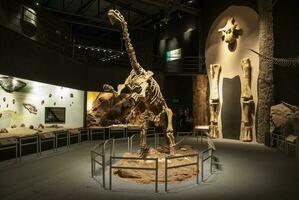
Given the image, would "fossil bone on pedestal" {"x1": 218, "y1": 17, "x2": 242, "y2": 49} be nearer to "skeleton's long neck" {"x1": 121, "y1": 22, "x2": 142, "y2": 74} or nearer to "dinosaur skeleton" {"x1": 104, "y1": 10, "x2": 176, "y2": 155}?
"dinosaur skeleton" {"x1": 104, "y1": 10, "x2": 176, "y2": 155}

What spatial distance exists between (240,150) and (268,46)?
14.3 ft

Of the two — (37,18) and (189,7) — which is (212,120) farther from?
(37,18)

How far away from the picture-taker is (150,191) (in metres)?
5.21

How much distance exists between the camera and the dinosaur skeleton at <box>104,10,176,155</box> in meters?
6.93

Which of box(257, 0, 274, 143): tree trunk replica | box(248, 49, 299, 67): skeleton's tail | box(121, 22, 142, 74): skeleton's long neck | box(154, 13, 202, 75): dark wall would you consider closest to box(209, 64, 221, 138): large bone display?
box(154, 13, 202, 75): dark wall

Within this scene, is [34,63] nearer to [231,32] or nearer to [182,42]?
[231,32]

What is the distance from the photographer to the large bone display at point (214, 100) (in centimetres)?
1348

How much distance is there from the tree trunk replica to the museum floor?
9.07 feet

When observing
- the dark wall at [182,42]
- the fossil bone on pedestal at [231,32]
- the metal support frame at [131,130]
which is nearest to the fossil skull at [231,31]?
the fossil bone on pedestal at [231,32]

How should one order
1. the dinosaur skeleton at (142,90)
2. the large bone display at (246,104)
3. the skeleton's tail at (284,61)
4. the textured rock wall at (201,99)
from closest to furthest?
the dinosaur skeleton at (142,90), the skeleton's tail at (284,61), the large bone display at (246,104), the textured rock wall at (201,99)

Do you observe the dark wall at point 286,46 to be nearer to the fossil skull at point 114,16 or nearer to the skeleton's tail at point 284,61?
the skeleton's tail at point 284,61

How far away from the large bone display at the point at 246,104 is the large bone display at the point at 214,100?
1601 millimetres

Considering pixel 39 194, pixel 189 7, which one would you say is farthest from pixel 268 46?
pixel 39 194

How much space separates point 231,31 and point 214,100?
317cm
